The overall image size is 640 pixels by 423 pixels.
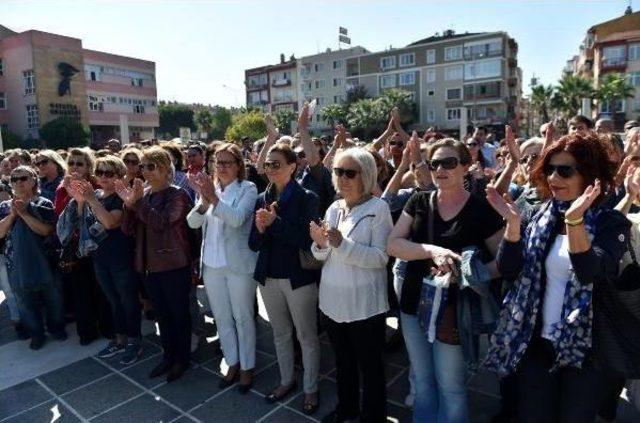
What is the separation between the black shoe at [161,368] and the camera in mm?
4039

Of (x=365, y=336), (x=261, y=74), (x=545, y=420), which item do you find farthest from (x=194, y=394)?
(x=261, y=74)

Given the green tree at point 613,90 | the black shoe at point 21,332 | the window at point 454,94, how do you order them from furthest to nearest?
the window at point 454,94
the green tree at point 613,90
the black shoe at point 21,332

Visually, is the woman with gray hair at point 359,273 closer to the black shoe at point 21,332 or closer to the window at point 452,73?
the black shoe at point 21,332

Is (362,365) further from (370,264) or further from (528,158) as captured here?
(528,158)

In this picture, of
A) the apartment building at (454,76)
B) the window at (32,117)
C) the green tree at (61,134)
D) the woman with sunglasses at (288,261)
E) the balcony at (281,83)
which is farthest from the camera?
the balcony at (281,83)

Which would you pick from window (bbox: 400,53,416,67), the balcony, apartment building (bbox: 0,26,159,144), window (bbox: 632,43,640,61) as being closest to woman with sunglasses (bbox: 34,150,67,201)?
apartment building (bbox: 0,26,159,144)

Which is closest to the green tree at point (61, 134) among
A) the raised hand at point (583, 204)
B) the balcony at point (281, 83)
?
the balcony at point (281, 83)

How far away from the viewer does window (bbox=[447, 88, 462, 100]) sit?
52156mm

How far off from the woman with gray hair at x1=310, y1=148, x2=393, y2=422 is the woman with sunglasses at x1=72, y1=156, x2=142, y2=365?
7.23ft

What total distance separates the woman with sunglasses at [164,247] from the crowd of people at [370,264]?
0.01 m

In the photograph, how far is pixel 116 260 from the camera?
4254mm

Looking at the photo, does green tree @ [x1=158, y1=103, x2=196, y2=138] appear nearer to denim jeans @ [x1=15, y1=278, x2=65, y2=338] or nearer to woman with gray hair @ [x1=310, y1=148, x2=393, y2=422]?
denim jeans @ [x1=15, y1=278, x2=65, y2=338]


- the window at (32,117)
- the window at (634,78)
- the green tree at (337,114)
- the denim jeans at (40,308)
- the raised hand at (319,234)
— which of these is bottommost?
the denim jeans at (40,308)

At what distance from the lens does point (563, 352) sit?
210 cm
